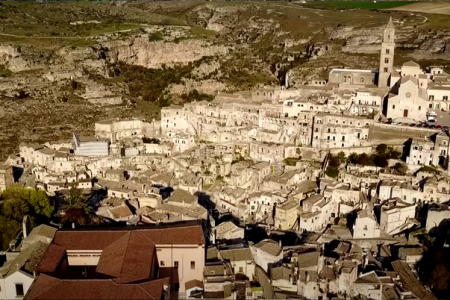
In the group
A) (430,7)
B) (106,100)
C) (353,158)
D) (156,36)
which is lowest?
(353,158)

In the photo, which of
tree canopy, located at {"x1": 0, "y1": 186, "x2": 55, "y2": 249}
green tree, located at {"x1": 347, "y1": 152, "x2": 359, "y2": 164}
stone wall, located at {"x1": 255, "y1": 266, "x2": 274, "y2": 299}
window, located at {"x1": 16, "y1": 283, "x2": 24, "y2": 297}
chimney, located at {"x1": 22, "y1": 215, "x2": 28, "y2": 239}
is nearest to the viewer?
window, located at {"x1": 16, "y1": 283, "x2": 24, "y2": 297}

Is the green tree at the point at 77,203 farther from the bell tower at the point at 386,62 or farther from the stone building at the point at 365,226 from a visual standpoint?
the bell tower at the point at 386,62

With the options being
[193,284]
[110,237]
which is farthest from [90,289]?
[193,284]

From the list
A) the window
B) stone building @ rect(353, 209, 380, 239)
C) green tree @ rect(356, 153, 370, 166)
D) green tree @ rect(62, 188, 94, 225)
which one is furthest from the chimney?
green tree @ rect(356, 153, 370, 166)

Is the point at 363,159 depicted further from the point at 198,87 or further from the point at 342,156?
the point at 198,87

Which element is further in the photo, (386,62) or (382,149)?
(386,62)

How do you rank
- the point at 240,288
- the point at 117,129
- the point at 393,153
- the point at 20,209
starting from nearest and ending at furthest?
1. the point at 240,288
2. the point at 20,209
3. the point at 393,153
4. the point at 117,129

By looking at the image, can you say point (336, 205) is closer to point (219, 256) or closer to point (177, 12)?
point (219, 256)

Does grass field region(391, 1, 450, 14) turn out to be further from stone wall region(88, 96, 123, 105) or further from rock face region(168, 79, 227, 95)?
stone wall region(88, 96, 123, 105)
